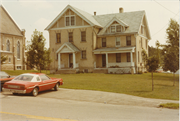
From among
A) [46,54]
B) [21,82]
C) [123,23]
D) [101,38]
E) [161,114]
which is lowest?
[161,114]

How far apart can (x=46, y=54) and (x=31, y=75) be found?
1006cm

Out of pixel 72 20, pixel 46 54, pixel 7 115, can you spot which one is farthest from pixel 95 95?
pixel 72 20

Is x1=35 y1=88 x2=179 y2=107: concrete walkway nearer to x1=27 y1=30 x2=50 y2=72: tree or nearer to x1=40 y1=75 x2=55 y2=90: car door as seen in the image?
x1=40 y1=75 x2=55 y2=90: car door

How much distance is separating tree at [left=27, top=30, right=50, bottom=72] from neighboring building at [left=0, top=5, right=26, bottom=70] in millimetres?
24331

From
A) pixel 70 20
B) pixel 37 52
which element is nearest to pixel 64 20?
pixel 70 20

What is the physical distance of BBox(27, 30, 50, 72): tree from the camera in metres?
21.7

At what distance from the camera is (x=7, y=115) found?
715 centimetres

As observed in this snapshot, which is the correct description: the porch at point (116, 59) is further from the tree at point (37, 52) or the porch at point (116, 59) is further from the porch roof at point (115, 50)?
the tree at point (37, 52)

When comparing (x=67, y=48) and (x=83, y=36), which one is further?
(x=83, y=36)

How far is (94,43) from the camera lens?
1336 inches

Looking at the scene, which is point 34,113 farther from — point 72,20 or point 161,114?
point 72,20

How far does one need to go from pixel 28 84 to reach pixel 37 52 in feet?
35.3

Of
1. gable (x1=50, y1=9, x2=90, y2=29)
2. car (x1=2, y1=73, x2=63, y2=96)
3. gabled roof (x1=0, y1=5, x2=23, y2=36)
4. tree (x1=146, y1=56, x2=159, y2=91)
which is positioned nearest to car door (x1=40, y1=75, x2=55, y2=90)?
car (x1=2, y1=73, x2=63, y2=96)

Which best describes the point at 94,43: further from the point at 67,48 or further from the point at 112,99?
the point at 112,99
